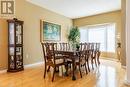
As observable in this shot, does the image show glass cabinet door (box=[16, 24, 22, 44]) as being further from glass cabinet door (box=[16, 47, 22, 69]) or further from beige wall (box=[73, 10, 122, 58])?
beige wall (box=[73, 10, 122, 58])

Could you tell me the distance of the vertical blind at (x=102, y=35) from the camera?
729 cm

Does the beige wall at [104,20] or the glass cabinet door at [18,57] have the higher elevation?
the beige wall at [104,20]

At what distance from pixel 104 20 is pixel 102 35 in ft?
3.11

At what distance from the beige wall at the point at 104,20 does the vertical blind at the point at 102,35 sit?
0.94ft

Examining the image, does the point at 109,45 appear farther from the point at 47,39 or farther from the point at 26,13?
the point at 26,13

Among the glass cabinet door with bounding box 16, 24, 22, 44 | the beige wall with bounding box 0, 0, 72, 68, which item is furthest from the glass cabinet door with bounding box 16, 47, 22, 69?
the beige wall with bounding box 0, 0, 72, 68

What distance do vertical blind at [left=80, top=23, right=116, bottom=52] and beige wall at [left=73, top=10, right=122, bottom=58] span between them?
0.29 meters

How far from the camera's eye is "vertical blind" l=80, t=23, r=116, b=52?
7.29 meters

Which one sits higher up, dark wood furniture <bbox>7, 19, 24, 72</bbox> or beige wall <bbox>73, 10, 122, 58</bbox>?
beige wall <bbox>73, 10, 122, 58</bbox>

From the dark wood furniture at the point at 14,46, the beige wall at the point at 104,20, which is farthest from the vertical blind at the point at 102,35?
the dark wood furniture at the point at 14,46

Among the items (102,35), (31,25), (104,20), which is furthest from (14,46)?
(102,35)

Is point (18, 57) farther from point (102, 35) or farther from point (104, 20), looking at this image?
point (102, 35)

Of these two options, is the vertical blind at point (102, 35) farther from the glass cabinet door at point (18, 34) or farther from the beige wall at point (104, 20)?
the glass cabinet door at point (18, 34)

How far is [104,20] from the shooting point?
24.0 feet
